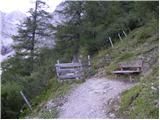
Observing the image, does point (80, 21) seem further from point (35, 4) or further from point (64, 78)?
point (64, 78)

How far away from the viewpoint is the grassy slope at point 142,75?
9453 mm

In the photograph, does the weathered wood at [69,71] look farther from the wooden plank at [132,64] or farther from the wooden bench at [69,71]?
the wooden plank at [132,64]

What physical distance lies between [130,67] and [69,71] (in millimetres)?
2853

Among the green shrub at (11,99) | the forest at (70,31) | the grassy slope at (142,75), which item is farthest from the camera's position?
the forest at (70,31)

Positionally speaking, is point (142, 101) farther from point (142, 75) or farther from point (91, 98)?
point (142, 75)

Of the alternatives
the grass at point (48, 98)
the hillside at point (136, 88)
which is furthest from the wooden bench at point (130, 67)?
the grass at point (48, 98)

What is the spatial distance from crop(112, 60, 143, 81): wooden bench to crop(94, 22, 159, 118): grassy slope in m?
0.24

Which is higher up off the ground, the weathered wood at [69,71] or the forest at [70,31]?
the forest at [70,31]

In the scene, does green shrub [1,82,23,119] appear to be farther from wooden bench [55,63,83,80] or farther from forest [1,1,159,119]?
forest [1,1,159,119]

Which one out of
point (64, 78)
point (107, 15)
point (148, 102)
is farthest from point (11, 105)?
point (107, 15)

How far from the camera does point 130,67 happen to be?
47.8ft

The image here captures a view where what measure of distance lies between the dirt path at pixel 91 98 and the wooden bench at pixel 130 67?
58 centimetres

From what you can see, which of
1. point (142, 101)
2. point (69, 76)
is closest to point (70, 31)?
point (69, 76)

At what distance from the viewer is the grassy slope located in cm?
945
